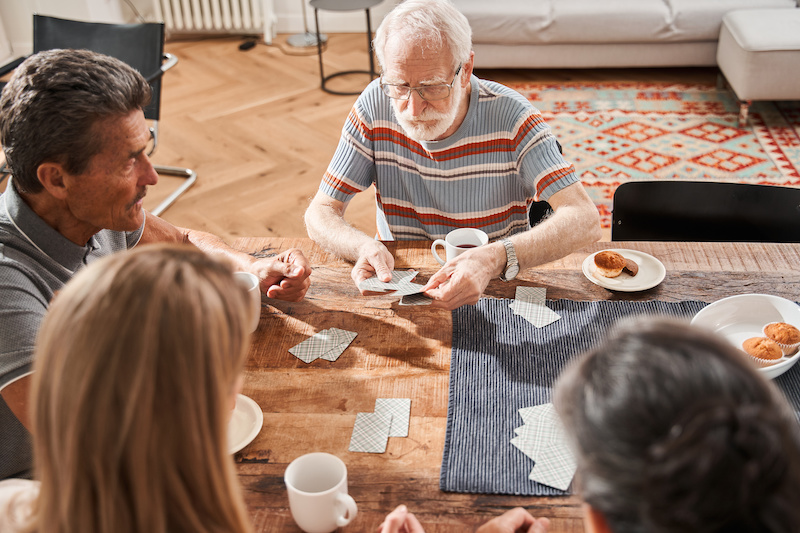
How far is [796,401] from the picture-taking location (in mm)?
1197

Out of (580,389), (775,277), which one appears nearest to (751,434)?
(580,389)

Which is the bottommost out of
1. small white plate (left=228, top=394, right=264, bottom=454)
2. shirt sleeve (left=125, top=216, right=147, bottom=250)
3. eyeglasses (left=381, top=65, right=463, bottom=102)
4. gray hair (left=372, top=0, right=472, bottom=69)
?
small white plate (left=228, top=394, right=264, bottom=454)

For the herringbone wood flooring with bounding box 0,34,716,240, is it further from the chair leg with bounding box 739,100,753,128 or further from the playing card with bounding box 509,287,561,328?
the playing card with bounding box 509,287,561,328

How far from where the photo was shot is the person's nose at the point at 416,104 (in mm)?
1788

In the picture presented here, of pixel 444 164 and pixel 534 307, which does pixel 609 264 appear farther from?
pixel 444 164

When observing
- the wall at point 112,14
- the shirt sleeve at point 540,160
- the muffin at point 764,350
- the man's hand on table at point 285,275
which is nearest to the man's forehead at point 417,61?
the shirt sleeve at point 540,160

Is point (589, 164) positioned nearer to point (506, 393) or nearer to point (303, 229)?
point (303, 229)

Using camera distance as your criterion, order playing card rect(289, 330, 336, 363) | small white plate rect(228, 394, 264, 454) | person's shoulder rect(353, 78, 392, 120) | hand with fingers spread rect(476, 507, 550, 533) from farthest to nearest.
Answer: person's shoulder rect(353, 78, 392, 120) < playing card rect(289, 330, 336, 363) < small white plate rect(228, 394, 264, 454) < hand with fingers spread rect(476, 507, 550, 533)

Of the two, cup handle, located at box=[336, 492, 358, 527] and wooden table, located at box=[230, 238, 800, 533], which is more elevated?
cup handle, located at box=[336, 492, 358, 527]

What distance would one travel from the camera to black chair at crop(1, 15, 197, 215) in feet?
10.7

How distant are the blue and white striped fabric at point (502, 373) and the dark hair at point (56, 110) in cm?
80

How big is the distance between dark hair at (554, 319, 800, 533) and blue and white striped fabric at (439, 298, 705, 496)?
0.51 meters

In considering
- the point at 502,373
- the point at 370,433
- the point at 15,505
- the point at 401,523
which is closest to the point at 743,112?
the point at 502,373

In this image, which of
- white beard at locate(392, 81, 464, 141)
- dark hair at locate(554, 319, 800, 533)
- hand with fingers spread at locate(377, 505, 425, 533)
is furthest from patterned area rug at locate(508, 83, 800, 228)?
dark hair at locate(554, 319, 800, 533)
